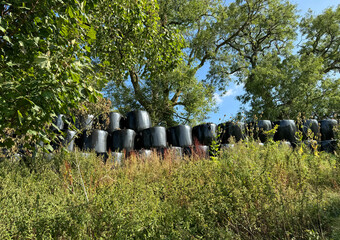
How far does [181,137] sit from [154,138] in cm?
106

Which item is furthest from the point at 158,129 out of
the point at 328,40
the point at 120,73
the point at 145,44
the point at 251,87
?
the point at 328,40

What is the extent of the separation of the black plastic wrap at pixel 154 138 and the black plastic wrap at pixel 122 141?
0.55m

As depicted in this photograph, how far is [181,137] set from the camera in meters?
9.35

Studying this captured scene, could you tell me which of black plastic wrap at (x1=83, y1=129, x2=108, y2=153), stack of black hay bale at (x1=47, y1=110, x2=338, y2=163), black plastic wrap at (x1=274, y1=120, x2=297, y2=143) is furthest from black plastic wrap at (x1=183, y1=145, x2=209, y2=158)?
black plastic wrap at (x1=274, y1=120, x2=297, y2=143)

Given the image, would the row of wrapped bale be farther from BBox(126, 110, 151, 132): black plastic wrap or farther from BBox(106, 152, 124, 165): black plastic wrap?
BBox(106, 152, 124, 165): black plastic wrap

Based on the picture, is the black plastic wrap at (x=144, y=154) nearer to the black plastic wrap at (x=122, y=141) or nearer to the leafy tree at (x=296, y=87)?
the black plastic wrap at (x=122, y=141)

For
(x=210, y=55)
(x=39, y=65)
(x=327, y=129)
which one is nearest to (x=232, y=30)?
(x=210, y=55)

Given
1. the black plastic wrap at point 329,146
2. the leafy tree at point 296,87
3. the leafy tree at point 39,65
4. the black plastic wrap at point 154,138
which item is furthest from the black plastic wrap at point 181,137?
the leafy tree at point 296,87

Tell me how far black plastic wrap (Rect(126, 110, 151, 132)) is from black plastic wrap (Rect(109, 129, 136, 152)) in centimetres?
100

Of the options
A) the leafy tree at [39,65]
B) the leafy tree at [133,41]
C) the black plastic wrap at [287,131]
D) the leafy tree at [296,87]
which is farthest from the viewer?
the leafy tree at [296,87]

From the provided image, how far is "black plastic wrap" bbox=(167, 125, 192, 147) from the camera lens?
9320 mm

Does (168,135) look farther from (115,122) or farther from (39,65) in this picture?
(39,65)

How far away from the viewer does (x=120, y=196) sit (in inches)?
124

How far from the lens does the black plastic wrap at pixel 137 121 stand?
388 inches
